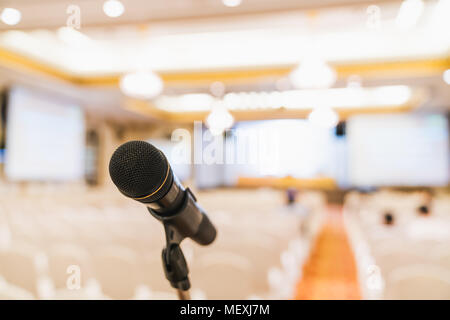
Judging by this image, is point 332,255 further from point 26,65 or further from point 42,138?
point 42,138

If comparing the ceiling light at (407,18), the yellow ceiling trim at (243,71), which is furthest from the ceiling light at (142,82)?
the ceiling light at (407,18)

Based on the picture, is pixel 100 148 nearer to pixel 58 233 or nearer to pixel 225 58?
pixel 225 58

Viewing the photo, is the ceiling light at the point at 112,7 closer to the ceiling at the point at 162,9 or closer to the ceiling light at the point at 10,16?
the ceiling at the point at 162,9

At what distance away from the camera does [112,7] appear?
220 centimetres

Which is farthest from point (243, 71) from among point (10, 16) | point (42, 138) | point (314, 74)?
point (10, 16)

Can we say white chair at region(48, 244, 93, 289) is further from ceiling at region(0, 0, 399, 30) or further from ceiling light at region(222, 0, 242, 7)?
ceiling light at region(222, 0, 242, 7)

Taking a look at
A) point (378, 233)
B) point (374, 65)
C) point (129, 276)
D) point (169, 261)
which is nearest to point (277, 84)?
point (374, 65)

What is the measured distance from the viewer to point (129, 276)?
2.24 meters

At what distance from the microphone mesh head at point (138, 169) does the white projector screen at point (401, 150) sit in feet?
39.9

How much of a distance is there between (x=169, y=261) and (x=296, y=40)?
6.42 meters

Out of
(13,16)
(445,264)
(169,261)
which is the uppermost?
(13,16)

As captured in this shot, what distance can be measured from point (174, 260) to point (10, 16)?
4.76 ft

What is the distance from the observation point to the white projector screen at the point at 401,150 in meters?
11.3

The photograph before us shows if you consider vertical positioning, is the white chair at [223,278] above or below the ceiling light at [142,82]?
below
